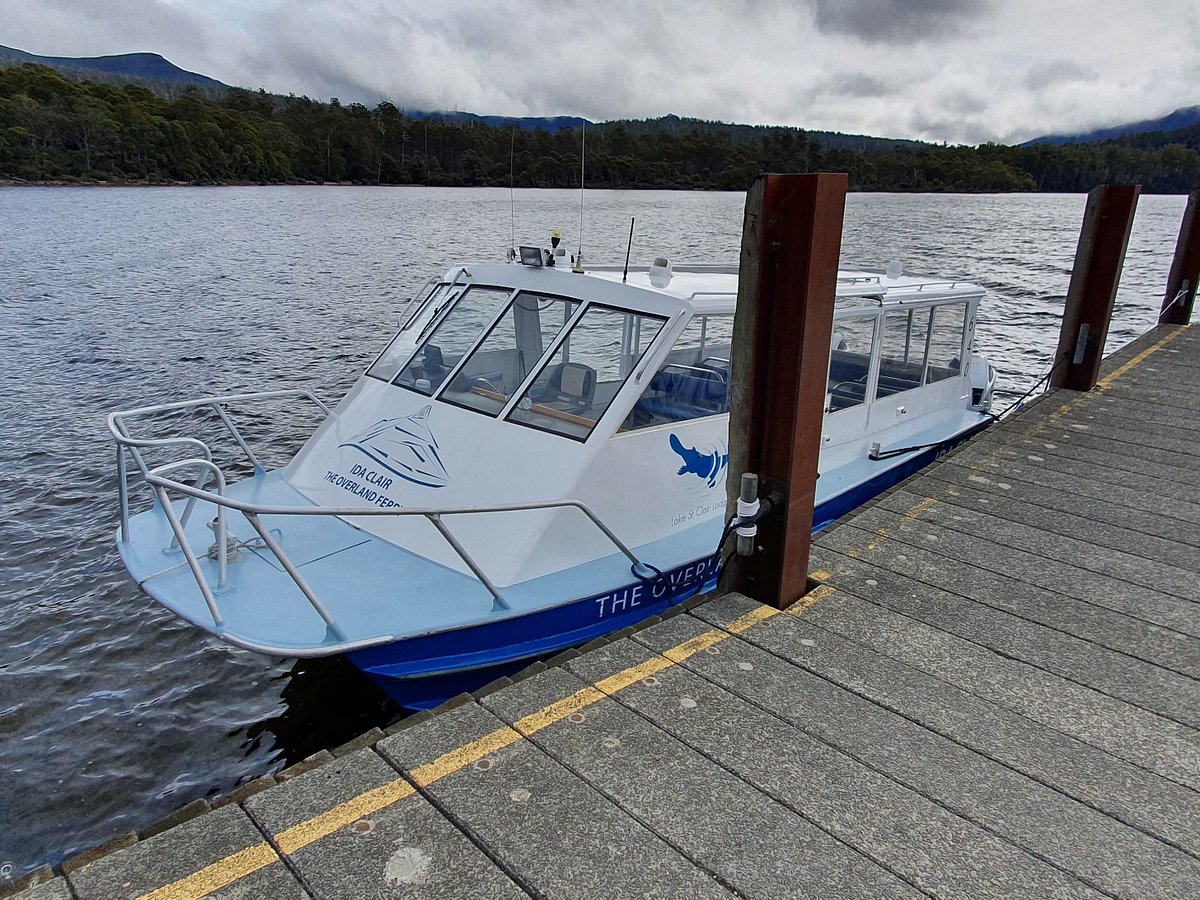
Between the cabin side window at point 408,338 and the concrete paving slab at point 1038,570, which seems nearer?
the concrete paving slab at point 1038,570

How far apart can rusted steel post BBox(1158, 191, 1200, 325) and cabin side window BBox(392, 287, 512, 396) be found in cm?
1221

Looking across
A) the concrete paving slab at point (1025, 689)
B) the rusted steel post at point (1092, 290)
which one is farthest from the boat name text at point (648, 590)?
the rusted steel post at point (1092, 290)

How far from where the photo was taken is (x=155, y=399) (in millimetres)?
13938

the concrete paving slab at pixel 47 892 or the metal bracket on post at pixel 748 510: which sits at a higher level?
the metal bracket on post at pixel 748 510

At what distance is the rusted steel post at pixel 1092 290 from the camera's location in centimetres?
848

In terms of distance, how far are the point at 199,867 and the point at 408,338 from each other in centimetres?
471

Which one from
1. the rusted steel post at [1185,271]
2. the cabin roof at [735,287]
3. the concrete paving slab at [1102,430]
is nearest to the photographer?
the cabin roof at [735,287]

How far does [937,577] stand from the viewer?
15.1ft

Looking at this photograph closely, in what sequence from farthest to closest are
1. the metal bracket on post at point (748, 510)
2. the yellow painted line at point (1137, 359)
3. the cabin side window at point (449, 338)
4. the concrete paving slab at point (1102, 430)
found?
the yellow painted line at point (1137, 359) → the concrete paving slab at point (1102, 430) → the cabin side window at point (449, 338) → the metal bracket on post at point (748, 510)

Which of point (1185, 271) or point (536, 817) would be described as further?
point (1185, 271)

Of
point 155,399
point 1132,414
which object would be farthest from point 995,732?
Result: point 155,399

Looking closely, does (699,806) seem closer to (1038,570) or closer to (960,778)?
(960,778)

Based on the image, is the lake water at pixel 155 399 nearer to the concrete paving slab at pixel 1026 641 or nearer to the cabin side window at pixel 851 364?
the concrete paving slab at pixel 1026 641

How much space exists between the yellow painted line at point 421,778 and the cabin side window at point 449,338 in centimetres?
315
